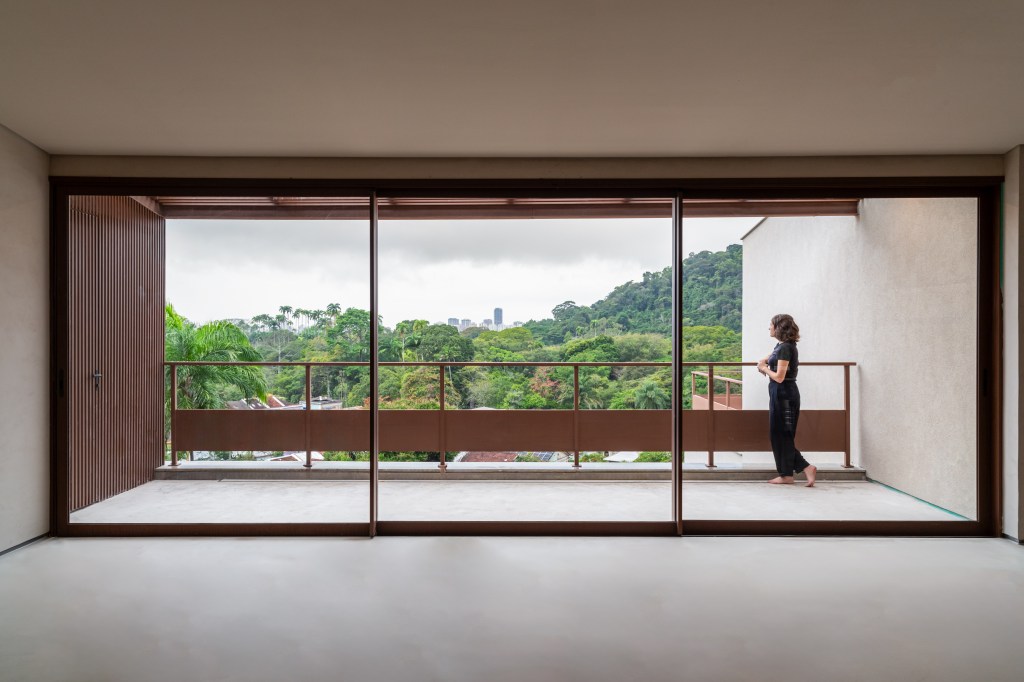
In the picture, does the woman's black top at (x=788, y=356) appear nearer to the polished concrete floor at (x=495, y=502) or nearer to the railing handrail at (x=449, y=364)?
the railing handrail at (x=449, y=364)

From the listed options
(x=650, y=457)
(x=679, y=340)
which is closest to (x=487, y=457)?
(x=650, y=457)

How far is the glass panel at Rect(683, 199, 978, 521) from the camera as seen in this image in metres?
3.88

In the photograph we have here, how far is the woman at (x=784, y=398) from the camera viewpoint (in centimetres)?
448

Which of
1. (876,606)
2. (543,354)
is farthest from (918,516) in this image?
(543,354)

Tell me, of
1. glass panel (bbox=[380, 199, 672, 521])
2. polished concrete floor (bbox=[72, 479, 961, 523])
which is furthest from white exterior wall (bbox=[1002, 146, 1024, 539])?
glass panel (bbox=[380, 199, 672, 521])

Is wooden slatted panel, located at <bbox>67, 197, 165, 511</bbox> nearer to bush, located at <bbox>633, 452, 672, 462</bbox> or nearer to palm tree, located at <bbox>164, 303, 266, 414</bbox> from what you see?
palm tree, located at <bbox>164, 303, 266, 414</bbox>

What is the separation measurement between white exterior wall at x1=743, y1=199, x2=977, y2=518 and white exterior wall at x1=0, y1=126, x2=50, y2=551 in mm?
5469

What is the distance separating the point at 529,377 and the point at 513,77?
331 centimetres

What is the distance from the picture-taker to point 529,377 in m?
5.38

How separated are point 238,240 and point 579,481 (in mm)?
4174

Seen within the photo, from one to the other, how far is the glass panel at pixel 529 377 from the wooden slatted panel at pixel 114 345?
6.68 feet

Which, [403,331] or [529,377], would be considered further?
[403,331]

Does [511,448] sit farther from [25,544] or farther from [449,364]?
[25,544]

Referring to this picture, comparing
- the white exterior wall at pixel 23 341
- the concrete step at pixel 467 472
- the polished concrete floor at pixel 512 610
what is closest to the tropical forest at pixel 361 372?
the concrete step at pixel 467 472
